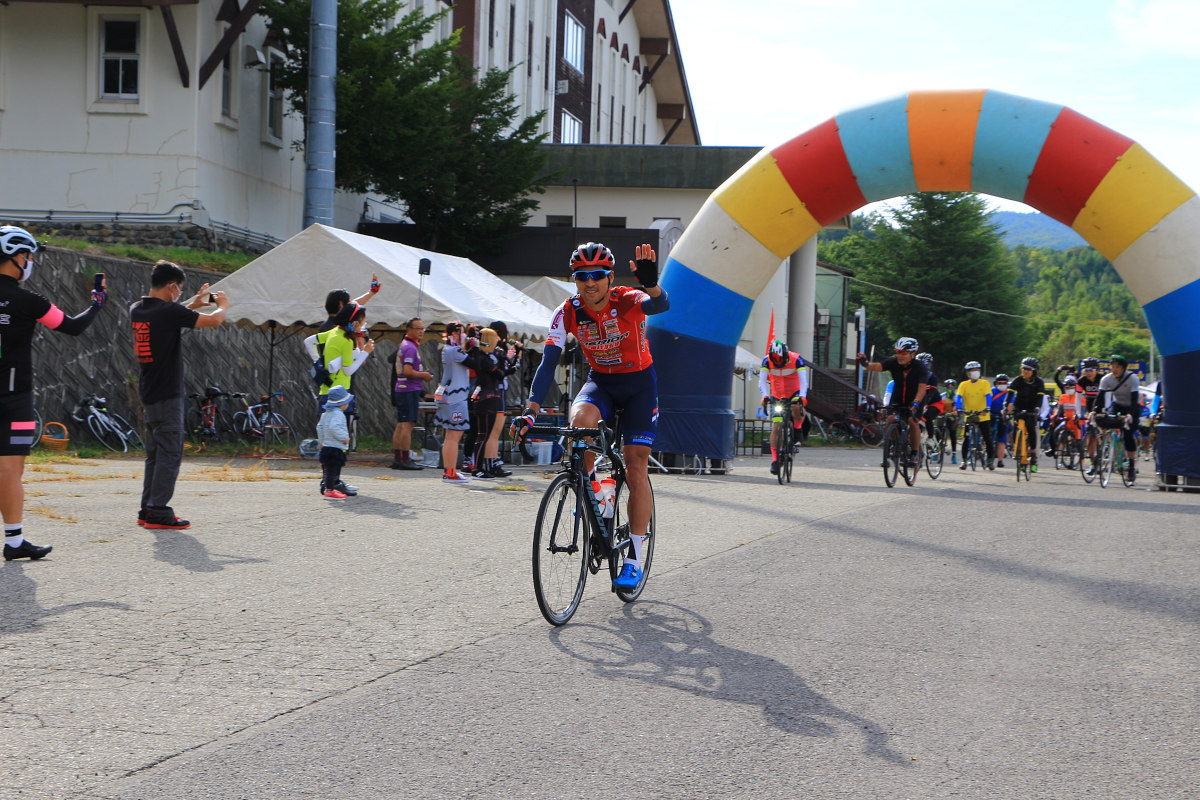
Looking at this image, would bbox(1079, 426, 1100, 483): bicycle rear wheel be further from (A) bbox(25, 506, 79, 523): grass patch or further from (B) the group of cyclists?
(A) bbox(25, 506, 79, 523): grass patch

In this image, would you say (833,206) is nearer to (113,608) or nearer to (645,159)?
(113,608)

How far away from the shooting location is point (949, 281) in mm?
70625

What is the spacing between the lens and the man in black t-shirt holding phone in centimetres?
893

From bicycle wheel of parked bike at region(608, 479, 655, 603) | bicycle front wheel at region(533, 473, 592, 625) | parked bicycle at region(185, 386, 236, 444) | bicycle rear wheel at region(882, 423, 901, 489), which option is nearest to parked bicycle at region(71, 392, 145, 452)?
parked bicycle at region(185, 386, 236, 444)

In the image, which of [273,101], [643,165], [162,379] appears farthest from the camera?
[643,165]

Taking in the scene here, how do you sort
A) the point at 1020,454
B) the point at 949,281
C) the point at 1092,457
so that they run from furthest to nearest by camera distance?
the point at 949,281 → the point at 1020,454 → the point at 1092,457

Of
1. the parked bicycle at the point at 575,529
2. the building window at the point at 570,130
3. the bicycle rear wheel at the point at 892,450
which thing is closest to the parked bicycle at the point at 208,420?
the bicycle rear wheel at the point at 892,450

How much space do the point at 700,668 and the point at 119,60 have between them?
24225 mm

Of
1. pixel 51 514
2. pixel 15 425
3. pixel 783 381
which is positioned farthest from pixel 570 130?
pixel 15 425

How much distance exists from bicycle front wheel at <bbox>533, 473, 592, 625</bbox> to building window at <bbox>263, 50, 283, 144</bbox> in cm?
2401

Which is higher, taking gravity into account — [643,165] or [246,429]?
[643,165]

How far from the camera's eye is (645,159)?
130ft

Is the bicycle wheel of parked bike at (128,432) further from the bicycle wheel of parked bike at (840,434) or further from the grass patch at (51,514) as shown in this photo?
the bicycle wheel of parked bike at (840,434)

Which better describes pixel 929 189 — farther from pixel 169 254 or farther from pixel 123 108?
pixel 123 108
